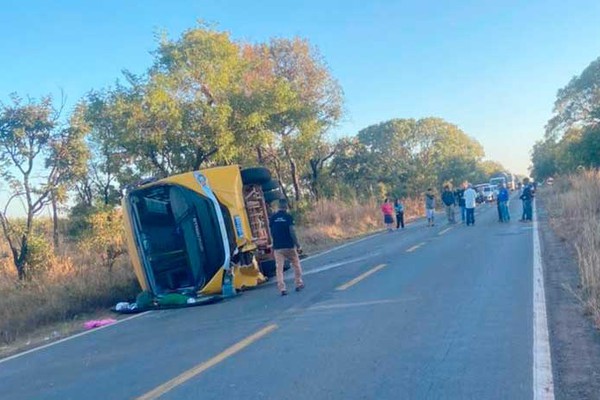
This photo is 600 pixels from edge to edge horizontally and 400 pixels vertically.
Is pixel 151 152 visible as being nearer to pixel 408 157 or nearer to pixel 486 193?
pixel 486 193

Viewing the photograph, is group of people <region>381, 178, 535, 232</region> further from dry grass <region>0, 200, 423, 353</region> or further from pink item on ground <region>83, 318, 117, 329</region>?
pink item on ground <region>83, 318, 117, 329</region>

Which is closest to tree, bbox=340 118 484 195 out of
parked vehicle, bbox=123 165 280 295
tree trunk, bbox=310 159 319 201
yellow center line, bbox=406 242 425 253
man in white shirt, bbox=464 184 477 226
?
tree trunk, bbox=310 159 319 201

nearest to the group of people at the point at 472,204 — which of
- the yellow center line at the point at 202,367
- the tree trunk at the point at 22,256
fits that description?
the tree trunk at the point at 22,256

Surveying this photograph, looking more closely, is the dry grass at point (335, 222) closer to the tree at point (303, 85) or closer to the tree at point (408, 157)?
the tree at point (303, 85)

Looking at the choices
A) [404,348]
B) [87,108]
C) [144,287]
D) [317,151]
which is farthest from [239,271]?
[317,151]

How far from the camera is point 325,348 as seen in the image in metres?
6.67

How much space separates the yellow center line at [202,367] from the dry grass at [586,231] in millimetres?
4161

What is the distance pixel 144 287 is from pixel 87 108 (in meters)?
11.5

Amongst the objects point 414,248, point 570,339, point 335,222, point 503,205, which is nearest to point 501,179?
point 335,222

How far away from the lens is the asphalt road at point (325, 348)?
539cm

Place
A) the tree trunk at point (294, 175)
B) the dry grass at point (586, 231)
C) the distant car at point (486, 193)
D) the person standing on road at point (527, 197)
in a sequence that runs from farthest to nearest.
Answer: the distant car at point (486, 193) < the tree trunk at point (294, 175) < the person standing on road at point (527, 197) < the dry grass at point (586, 231)

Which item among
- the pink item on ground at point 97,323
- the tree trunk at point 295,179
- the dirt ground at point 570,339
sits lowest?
the dirt ground at point 570,339

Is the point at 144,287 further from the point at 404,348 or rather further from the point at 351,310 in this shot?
the point at 404,348

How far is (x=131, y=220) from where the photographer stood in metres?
12.0
